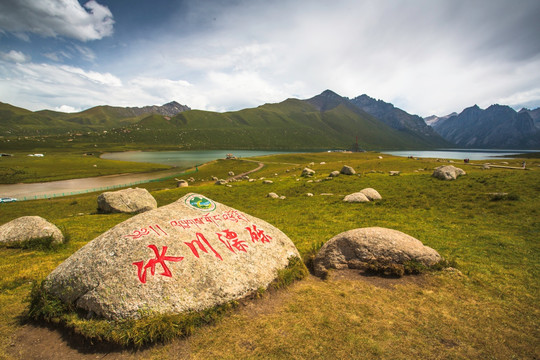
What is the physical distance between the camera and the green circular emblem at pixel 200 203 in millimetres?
12267

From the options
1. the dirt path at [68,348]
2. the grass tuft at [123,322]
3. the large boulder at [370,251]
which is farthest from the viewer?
the large boulder at [370,251]

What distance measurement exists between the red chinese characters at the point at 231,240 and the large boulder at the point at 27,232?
14.0 meters

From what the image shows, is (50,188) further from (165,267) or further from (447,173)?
(447,173)

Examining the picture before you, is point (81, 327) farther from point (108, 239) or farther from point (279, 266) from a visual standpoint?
point (279, 266)

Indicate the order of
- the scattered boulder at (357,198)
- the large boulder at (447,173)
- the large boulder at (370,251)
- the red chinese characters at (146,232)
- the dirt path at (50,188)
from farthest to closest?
the dirt path at (50,188), the large boulder at (447,173), the scattered boulder at (357,198), the large boulder at (370,251), the red chinese characters at (146,232)

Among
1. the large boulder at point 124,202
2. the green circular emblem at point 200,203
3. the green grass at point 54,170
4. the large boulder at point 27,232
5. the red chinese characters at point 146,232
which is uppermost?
the green circular emblem at point 200,203

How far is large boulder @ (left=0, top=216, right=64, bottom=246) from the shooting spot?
51.6 ft

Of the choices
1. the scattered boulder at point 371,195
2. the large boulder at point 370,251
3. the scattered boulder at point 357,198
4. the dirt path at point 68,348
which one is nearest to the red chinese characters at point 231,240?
the dirt path at point 68,348

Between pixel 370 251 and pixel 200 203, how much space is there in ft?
30.8

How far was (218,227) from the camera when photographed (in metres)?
11.3

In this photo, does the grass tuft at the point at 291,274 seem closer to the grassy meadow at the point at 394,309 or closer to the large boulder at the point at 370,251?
the grassy meadow at the point at 394,309

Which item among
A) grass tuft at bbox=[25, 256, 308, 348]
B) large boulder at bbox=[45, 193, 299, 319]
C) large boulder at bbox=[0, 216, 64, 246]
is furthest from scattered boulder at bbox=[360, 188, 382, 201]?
large boulder at bbox=[0, 216, 64, 246]

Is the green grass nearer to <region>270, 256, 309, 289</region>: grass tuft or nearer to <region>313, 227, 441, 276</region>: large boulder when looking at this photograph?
<region>270, 256, 309, 289</region>: grass tuft

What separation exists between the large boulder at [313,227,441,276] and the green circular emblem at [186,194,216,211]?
6549 mm
